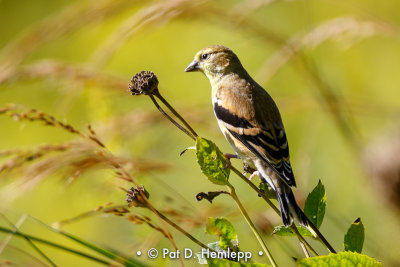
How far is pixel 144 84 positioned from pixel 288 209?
0.57 m

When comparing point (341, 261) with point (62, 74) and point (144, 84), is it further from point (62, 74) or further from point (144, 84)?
point (62, 74)

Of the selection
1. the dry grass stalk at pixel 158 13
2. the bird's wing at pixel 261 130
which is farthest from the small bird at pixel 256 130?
the dry grass stalk at pixel 158 13

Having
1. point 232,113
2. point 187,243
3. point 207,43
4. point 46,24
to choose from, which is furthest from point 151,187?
point 207,43

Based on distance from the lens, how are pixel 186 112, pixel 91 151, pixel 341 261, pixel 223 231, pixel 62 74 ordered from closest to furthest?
pixel 341 261 → pixel 223 231 → pixel 91 151 → pixel 62 74 → pixel 186 112

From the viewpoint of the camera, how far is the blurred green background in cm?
204

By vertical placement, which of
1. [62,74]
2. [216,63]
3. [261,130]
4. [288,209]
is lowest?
[288,209]

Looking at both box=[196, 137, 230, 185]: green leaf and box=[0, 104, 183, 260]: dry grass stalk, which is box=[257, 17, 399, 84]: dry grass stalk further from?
box=[196, 137, 230, 185]: green leaf

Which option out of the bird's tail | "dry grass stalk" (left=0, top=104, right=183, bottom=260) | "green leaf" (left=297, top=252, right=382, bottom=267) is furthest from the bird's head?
"green leaf" (left=297, top=252, right=382, bottom=267)

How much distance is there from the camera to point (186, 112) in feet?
8.92

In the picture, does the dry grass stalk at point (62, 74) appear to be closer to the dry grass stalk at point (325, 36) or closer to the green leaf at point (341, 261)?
the dry grass stalk at point (325, 36)

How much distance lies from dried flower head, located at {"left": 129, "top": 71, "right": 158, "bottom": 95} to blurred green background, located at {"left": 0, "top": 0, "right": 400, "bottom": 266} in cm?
30

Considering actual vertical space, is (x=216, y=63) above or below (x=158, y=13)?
above

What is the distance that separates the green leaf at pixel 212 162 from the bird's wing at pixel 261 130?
2.57ft

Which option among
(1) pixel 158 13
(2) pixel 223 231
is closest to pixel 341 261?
(2) pixel 223 231
